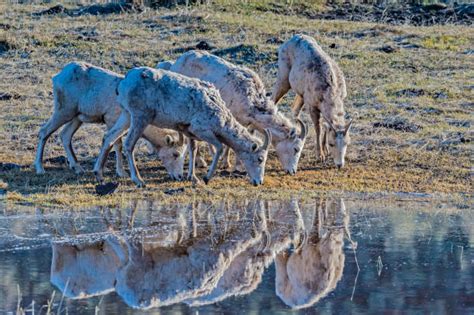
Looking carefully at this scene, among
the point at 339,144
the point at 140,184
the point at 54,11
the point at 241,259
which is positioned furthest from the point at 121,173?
the point at 54,11

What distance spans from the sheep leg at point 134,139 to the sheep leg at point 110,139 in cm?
42

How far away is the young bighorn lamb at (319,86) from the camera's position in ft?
53.4

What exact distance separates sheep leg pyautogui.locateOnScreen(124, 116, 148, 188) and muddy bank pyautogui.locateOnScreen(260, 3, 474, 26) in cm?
1509

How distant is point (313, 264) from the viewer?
10.2 metres

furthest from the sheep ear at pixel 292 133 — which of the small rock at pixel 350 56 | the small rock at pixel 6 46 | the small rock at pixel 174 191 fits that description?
the small rock at pixel 6 46

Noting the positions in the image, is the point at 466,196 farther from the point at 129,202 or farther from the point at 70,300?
the point at 70,300

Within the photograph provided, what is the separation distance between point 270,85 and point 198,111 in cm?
789

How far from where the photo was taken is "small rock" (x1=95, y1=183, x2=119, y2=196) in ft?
44.2

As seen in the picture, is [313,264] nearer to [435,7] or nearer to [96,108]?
[96,108]

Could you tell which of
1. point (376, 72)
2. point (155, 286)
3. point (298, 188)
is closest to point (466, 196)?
point (298, 188)

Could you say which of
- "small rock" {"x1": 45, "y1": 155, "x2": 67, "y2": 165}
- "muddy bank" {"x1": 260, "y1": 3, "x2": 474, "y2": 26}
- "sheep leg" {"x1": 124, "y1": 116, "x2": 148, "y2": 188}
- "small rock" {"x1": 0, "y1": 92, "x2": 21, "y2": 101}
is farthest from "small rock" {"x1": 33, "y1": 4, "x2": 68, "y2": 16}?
"sheep leg" {"x1": 124, "y1": 116, "x2": 148, "y2": 188}

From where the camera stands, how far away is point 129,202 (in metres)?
13.1

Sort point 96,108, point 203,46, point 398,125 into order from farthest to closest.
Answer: point 203,46, point 398,125, point 96,108

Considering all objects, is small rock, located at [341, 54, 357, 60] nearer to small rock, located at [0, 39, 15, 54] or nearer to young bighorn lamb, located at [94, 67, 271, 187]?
small rock, located at [0, 39, 15, 54]
